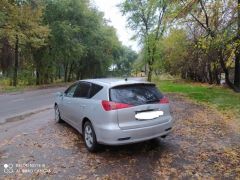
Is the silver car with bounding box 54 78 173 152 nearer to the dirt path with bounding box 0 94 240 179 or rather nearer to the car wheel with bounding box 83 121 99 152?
the car wheel with bounding box 83 121 99 152

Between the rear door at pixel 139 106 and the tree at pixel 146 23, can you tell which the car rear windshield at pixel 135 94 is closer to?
the rear door at pixel 139 106

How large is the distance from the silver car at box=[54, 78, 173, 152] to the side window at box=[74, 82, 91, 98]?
0.14 feet

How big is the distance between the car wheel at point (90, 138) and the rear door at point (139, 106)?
2.67ft

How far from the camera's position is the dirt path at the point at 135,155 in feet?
16.0

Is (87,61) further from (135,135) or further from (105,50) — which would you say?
(135,135)

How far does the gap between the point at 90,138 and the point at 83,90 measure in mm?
1422

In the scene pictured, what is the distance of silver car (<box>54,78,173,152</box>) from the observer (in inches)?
214

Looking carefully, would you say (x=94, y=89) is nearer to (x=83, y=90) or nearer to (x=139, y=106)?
(x=83, y=90)

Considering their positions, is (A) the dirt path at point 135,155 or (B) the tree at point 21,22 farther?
(B) the tree at point 21,22

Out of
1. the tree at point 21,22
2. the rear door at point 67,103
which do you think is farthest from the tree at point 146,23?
the rear door at point 67,103

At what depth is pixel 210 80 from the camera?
32.0 metres

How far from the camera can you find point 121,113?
5.45 metres

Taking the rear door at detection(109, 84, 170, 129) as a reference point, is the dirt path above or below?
below

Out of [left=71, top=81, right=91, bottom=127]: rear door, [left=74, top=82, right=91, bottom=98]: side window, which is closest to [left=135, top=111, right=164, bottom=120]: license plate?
[left=71, top=81, right=91, bottom=127]: rear door
